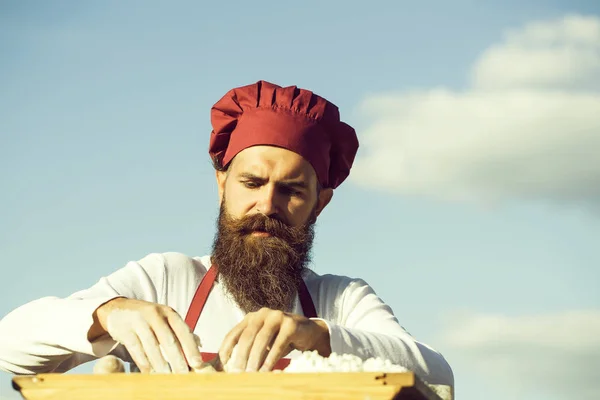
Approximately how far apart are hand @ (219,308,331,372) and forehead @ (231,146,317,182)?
1.51 metres

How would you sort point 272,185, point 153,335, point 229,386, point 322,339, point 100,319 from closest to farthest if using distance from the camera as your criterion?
point 229,386, point 153,335, point 322,339, point 100,319, point 272,185

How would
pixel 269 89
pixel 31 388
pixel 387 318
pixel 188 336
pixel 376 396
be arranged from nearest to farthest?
1. pixel 376 396
2. pixel 31 388
3. pixel 188 336
4. pixel 387 318
5. pixel 269 89

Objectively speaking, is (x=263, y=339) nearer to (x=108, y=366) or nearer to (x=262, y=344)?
(x=262, y=344)

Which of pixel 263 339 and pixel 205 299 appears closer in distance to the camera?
pixel 263 339

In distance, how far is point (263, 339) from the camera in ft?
8.40

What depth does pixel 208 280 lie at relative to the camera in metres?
4.21

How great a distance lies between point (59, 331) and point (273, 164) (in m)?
1.42

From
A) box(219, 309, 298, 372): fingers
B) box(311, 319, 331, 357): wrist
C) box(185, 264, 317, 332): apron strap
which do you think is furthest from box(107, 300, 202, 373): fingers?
box(185, 264, 317, 332): apron strap

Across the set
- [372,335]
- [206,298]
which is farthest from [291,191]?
[372,335]

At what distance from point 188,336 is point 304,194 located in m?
1.72

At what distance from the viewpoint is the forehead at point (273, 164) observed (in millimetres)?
4160

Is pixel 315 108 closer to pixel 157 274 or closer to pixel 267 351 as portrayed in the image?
pixel 157 274

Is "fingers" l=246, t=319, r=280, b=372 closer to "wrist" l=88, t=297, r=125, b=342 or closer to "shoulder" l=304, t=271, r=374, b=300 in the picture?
"wrist" l=88, t=297, r=125, b=342

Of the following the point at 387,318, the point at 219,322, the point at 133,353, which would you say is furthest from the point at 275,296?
the point at 133,353
